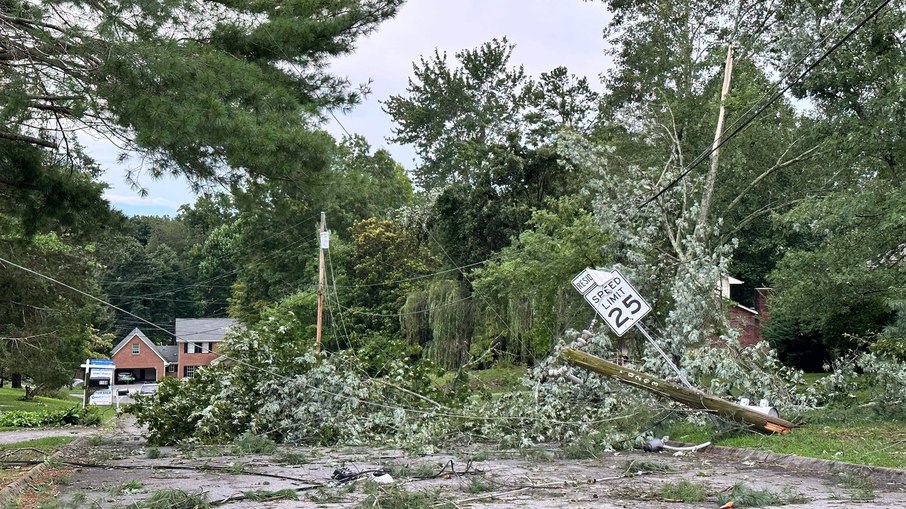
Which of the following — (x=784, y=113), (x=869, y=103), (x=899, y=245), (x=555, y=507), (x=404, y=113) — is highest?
(x=404, y=113)

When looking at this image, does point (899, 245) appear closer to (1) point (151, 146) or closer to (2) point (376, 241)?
(1) point (151, 146)

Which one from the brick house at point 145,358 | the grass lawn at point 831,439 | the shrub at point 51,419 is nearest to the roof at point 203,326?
the brick house at point 145,358

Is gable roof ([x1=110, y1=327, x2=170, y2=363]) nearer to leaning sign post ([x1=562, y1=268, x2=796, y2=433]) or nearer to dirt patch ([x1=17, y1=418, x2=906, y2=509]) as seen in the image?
dirt patch ([x1=17, y1=418, x2=906, y2=509])

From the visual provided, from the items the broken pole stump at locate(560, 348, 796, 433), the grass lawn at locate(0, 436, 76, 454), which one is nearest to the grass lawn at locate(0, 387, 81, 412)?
the grass lawn at locate(0, 436, 76, 454)

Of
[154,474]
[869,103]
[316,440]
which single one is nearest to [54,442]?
[316,440]

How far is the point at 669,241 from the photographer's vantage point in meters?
16.8

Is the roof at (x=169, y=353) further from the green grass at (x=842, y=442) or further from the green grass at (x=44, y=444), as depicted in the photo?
the green grass at (x=842, y=442)

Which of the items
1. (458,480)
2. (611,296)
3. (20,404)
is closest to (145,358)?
(20,404)

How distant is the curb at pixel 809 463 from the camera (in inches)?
334

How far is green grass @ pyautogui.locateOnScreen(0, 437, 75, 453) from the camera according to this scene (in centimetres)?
1348

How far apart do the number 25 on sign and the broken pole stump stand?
0.62 m

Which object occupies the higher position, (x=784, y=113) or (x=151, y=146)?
(x=784, y=113)

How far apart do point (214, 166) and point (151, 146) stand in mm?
1120

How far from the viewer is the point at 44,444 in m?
14.6
